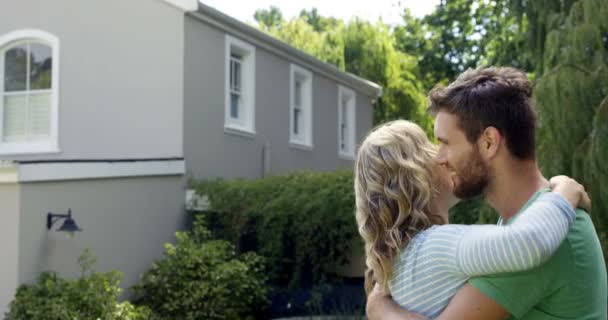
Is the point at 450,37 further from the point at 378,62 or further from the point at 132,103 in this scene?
the point at 132,103

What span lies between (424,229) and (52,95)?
11410 mm

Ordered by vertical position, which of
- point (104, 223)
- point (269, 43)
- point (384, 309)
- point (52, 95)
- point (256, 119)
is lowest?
point (104, 223)

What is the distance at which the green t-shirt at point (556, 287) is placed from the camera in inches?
77.2

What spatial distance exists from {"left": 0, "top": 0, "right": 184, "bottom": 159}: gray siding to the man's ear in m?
10.3

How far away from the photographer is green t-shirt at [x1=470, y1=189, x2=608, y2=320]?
1960 millimetres

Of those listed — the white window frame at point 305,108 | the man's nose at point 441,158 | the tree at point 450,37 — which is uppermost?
the tree at point 450,37

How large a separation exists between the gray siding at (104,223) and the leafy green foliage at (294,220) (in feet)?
2.60

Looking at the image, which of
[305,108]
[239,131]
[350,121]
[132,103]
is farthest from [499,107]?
A: [350,121]

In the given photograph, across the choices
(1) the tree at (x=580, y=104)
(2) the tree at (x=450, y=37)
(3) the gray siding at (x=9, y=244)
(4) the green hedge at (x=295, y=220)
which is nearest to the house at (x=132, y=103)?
(4) the green hedge at (x=295, y=220)

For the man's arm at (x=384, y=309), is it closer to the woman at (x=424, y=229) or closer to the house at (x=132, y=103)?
the woman at (x=424, y=229)

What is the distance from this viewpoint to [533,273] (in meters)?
1.95

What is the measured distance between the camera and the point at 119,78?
1262cm

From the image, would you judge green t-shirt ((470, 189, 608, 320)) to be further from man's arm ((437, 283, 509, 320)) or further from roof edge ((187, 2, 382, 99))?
roof edge ((187, 2, 382, 99))

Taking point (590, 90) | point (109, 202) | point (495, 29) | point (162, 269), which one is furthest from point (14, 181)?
point (495, 29)
